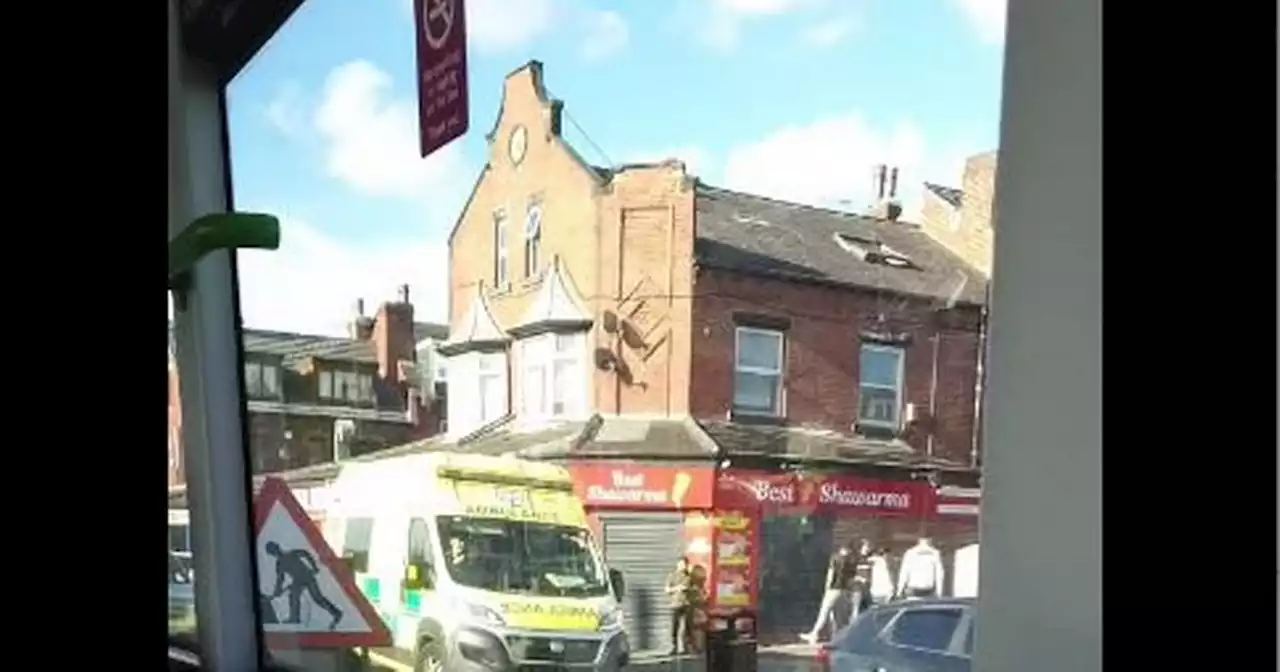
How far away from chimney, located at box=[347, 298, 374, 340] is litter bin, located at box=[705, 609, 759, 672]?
984 mm

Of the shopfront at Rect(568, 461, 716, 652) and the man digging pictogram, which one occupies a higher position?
the shopfront at Rect(568, 461, 716, 652)

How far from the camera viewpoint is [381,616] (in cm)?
282

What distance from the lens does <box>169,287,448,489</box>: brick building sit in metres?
2.73

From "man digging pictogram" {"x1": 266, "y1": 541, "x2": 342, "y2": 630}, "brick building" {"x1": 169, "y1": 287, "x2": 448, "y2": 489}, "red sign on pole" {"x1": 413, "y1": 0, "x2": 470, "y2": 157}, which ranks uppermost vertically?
"red sign on pole" {"x1": 413, "y1": 0, "x2": 470, "y2": 157}

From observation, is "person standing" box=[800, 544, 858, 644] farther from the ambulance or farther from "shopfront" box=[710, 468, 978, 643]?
the ambulance

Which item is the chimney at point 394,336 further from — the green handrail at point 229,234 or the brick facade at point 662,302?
the green handrail at point 229,234

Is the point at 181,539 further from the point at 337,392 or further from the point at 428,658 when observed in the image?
the point at 428,658

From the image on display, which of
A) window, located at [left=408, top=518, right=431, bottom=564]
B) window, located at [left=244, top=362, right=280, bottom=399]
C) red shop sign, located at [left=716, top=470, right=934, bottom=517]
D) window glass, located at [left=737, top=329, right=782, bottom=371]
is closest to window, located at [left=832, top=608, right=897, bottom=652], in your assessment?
red shop sign, located at [left=716, top=470, right=934, bottom=517]

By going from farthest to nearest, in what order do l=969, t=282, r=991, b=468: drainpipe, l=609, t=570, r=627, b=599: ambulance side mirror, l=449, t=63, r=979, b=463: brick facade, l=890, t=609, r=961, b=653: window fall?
l=609, t=570, r=627, b=599: ambulance side mirror, l=449, t=63, r=979, b=463: brick facade, l=890, t=609, r=961, b=653: window, l=969, t=282, r=991, b=468: drainpipe

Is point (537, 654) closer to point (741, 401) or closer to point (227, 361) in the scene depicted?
point (741, 401)

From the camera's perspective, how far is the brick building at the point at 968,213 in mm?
1651
